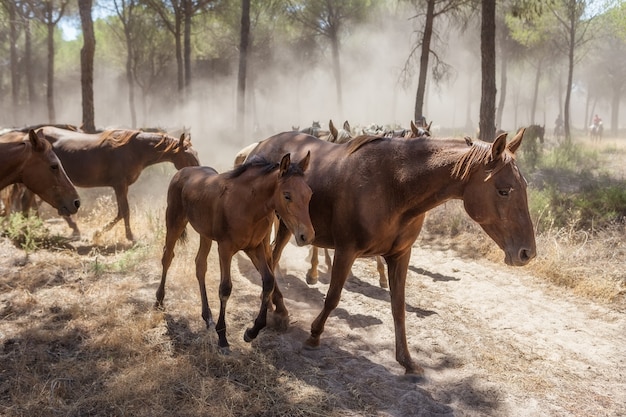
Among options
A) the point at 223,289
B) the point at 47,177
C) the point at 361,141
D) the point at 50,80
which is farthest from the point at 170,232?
the point at 50,80

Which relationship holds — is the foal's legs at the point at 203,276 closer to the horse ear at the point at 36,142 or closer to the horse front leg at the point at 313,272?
the horse ear at the point at 36,142

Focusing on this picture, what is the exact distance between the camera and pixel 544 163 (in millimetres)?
14844

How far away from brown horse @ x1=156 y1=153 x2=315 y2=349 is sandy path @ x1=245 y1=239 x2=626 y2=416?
68cm

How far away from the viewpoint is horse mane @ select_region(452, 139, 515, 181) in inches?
134

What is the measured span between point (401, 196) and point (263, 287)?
1.39m

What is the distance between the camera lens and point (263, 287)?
162 inches

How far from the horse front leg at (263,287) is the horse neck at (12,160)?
7.88 feet

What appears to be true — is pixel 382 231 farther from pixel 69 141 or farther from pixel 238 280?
pixel 69 141

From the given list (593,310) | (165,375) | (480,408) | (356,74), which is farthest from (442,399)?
(356,74)

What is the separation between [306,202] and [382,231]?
A: 67 centimetres

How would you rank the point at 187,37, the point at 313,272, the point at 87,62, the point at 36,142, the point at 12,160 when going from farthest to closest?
the point at 187,37 < the point at 87,62 < the point at 313,272 < the point at 36,142 < the point at 12,160

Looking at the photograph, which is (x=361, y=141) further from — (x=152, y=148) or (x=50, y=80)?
(x=50, y=80)

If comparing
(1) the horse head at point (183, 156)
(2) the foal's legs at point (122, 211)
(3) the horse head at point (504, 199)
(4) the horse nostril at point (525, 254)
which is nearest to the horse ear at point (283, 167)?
(3) the horse head at point (504, 199)

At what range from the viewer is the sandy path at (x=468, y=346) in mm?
3779
